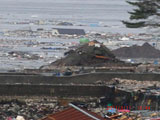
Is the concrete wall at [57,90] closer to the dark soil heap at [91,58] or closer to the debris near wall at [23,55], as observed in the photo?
the dark soil heap at [91,58]

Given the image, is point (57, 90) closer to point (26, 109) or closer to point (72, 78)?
point (26, 109)

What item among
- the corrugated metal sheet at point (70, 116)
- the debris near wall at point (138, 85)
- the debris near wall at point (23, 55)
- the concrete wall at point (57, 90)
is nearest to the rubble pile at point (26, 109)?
the concrete wall at point (57, 90)

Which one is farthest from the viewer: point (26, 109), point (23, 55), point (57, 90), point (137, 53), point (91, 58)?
point (23, 55)

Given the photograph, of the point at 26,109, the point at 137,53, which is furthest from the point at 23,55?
the point at 26,109

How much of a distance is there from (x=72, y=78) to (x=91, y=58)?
24.9 ft

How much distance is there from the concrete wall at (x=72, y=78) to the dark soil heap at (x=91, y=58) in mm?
5984

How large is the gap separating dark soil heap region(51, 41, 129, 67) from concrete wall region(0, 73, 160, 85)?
5984 mm

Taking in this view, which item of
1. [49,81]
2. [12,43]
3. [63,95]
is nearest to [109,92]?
[63,95]

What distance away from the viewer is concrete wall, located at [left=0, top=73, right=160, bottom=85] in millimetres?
22016

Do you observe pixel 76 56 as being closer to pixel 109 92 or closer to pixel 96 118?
pixel 109 92

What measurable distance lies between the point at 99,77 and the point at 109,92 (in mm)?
3163

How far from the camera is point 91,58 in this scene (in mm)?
29859

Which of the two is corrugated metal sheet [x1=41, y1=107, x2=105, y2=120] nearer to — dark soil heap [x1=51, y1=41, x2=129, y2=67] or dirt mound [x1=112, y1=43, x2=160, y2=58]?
dark soil heap [x1=51, y1=41, x2=129, y2=67]

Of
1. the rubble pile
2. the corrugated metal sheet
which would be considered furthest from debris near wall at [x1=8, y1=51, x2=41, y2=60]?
the corrugated metal sheet
